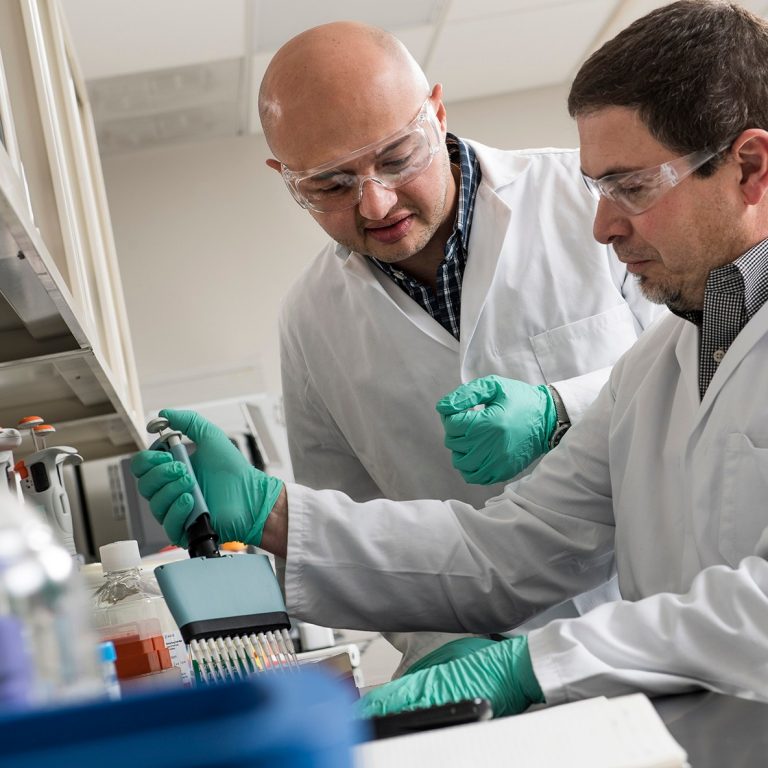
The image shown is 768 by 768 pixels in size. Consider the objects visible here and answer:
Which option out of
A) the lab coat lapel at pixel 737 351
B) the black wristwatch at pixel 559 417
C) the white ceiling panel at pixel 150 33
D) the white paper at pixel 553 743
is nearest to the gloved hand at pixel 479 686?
the white paper at pixel 553 743

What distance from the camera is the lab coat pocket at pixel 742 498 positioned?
3.76ft

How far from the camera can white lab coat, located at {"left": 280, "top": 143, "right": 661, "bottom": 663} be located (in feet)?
6.15

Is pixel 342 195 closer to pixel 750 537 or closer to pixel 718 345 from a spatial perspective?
pixel 718 345

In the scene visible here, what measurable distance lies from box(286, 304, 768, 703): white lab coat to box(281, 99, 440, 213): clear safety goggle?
1.68 ft

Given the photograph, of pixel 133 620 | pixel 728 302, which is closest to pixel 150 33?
pixel 133 620

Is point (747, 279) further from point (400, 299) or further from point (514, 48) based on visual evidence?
point (514, 48)

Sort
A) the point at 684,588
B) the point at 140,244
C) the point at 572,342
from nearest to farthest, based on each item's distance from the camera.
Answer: the point at 684,588
the point at 572,342
the point at 140,244

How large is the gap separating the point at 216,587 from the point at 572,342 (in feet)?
3.24

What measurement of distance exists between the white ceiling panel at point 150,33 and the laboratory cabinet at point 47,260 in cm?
94

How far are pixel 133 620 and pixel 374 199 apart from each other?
0.79m

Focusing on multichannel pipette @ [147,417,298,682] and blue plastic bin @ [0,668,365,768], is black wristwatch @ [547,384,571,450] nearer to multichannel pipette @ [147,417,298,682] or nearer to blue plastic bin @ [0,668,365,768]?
multichannel pipette @ [147,417,298,682]

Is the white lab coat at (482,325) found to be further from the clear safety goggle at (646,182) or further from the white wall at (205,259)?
the white wall at (205,259)

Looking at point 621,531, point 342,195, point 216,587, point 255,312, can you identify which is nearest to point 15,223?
point 216,587

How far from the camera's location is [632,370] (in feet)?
4.87
